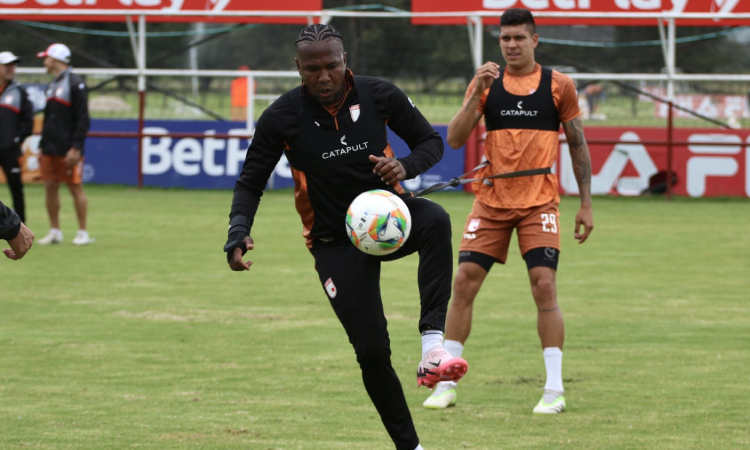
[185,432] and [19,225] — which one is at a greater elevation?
[19,225]

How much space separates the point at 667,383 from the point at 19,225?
405 cm

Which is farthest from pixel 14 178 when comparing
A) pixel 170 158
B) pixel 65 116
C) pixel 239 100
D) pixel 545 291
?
pixel 239 100

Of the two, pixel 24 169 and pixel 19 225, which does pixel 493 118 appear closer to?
pixel 19 225

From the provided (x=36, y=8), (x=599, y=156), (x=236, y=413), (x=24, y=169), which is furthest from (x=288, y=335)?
(x=36, y=8)

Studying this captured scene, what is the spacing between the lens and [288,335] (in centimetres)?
855

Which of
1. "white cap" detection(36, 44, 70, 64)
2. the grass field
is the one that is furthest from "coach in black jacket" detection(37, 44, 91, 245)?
the grass field

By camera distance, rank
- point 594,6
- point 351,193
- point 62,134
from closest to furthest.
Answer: point 351,193, point 62,134, point 594,6

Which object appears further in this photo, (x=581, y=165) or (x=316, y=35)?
(x=581, y=165)

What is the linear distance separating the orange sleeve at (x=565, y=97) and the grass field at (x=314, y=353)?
173 cm

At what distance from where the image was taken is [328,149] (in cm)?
504

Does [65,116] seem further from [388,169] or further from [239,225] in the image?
[388,169]

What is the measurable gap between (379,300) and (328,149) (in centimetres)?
74

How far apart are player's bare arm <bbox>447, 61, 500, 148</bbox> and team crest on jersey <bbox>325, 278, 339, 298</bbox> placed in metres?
1.94

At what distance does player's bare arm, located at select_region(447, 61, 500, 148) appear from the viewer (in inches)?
258
